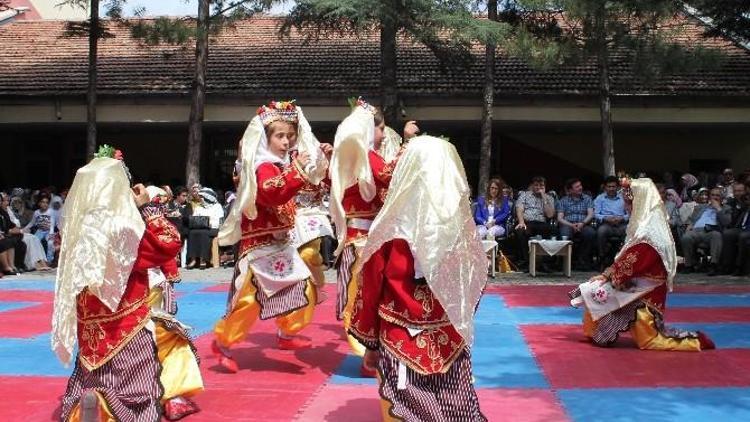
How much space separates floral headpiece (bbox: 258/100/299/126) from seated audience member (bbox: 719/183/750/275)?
8.95m

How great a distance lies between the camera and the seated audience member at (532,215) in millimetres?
14164

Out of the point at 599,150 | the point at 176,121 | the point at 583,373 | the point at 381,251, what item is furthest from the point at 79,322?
the point at 599,150

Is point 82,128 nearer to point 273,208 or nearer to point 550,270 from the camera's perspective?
point 550,270

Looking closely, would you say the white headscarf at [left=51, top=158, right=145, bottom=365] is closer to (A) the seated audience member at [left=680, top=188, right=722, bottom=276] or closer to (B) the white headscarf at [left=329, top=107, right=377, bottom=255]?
(B) the white headscarf at [left=329, top=107, right=377, bottom=255]

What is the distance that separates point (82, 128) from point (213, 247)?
25.5 ft

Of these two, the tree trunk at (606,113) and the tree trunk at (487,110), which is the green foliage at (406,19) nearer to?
the tree trunk at (487,110)

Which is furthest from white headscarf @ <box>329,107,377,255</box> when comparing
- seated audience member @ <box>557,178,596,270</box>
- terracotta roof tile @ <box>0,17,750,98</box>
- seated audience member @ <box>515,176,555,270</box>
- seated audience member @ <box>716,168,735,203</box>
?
terracotta roof tile @ <box>0,17,750,98</box>

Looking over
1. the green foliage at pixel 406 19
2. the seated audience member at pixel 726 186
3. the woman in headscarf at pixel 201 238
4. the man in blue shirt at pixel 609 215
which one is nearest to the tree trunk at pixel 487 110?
the green foliage at pixel 406 19

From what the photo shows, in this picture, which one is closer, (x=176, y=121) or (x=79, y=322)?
(x=79, y=322)

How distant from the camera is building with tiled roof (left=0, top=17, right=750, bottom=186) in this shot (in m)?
18.9

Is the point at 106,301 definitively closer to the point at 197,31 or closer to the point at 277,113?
the point at 277,113

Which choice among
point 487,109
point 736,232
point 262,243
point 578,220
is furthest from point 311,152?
point 487,109

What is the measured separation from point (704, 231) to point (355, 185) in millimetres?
8873

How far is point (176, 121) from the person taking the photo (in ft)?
64.7
